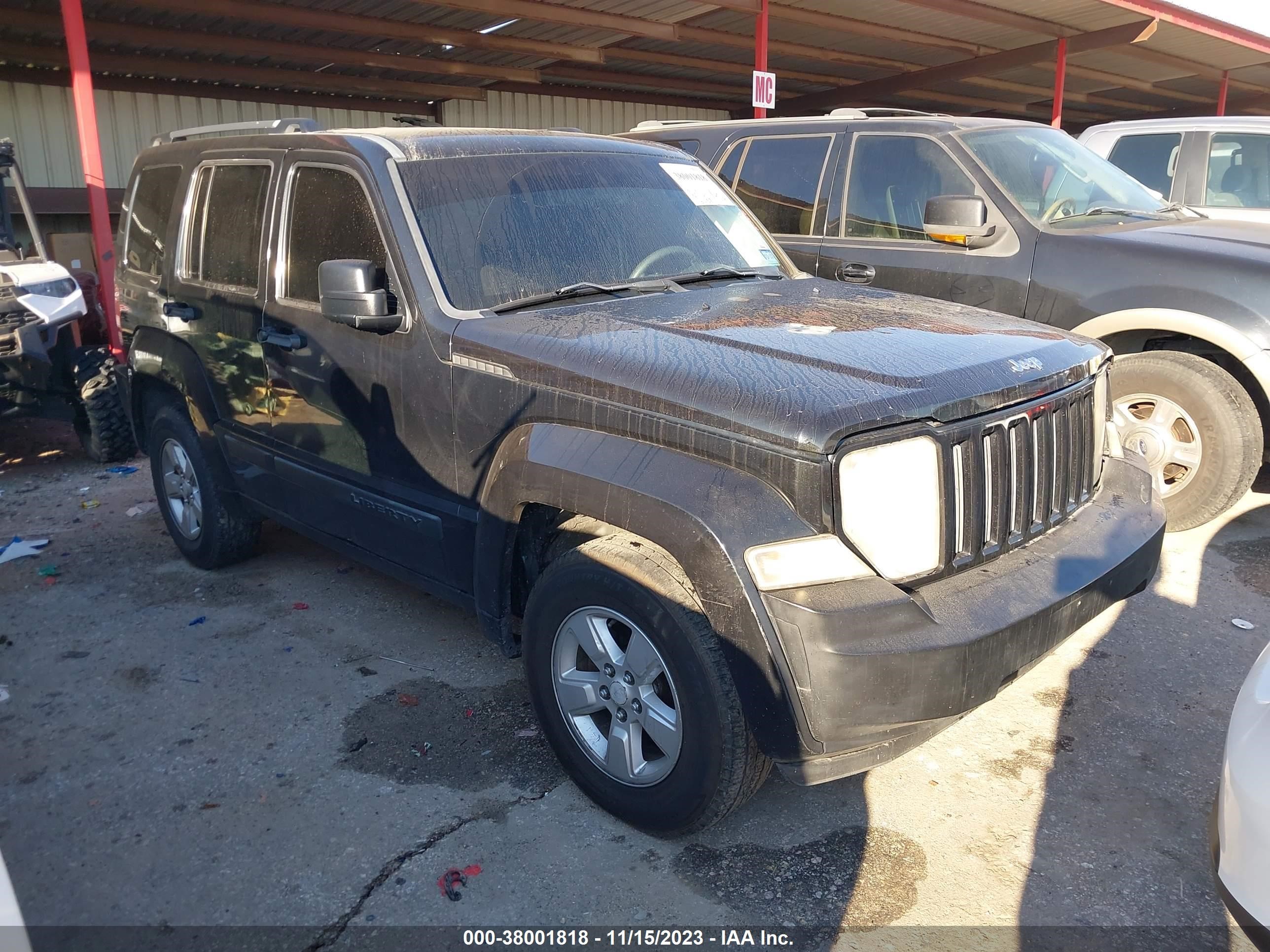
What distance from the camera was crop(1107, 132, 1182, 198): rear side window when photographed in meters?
7.54

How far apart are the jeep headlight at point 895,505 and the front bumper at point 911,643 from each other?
0.08 m

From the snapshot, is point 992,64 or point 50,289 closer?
point 50,289

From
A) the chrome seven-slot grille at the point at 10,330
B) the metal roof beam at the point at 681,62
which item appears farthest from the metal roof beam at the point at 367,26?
the chrome seven-slot grille at the point at 10,330

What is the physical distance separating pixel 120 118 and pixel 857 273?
13.9 meters

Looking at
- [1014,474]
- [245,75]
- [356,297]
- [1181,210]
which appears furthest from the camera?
[245,75]

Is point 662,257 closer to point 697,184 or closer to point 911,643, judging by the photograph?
point 697,184

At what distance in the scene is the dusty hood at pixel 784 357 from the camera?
2508 millimetres

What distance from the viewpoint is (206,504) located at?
4.85 m

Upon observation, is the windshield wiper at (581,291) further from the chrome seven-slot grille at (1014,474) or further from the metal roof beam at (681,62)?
the metal roof beam at (681,62)

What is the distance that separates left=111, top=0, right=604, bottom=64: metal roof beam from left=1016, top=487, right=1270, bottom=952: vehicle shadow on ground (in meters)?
10.9

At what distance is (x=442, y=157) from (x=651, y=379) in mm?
1509

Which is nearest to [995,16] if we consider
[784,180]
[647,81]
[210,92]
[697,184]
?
[647,81]

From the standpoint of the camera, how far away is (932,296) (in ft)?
18.4

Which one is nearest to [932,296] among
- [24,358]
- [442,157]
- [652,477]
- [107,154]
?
[442,157]
